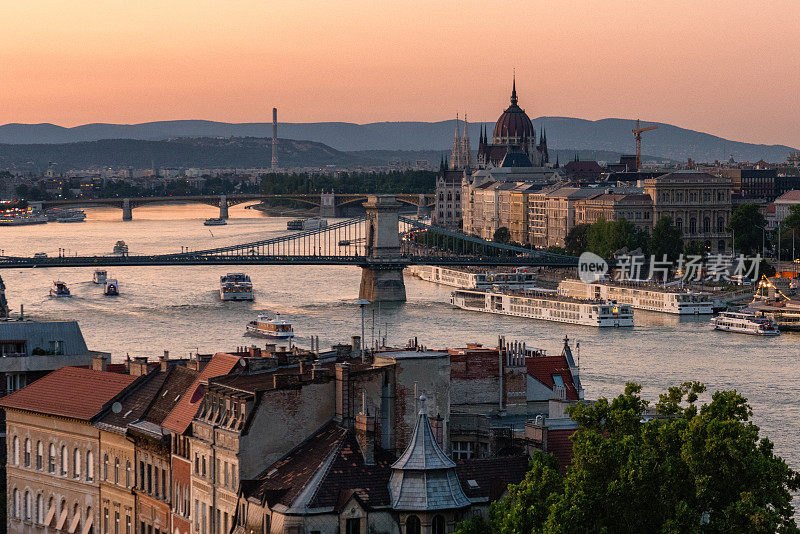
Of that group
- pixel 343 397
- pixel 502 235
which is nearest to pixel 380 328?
pixel 343 397

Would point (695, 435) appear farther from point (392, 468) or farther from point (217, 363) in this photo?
point (217, 363)

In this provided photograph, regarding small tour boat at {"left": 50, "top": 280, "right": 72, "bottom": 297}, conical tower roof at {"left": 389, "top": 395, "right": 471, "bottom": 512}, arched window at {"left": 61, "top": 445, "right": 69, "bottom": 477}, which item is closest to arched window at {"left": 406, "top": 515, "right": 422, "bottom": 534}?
conical tower roof at {"left": 389, "top": 395, "right": 471, "bottom": 512}

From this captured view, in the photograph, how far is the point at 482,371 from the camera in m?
18.5

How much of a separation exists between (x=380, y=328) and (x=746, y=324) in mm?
9714

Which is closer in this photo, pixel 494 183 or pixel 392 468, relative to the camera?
pixel 392 468

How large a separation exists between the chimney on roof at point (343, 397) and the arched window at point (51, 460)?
485 cm

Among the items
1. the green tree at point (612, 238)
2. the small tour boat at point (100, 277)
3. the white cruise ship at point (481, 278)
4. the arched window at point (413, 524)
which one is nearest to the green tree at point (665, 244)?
the green tree at point (612, 238)

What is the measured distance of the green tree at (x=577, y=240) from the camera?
251 ft

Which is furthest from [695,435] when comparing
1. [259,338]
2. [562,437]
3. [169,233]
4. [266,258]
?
[169,233]

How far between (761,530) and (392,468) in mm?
2792

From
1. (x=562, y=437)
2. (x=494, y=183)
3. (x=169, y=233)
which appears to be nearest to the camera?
(x=562, y=437)

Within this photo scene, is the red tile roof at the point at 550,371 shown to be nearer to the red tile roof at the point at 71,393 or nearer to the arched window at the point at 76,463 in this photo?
the red tile roof at the point at 71,393

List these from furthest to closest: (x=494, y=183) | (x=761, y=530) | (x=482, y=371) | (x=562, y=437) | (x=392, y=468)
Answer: (x=494, y=183) < (x=482, y=371) < (x=562, y=437) < (x=392, y=468) < (x=761, y=530)

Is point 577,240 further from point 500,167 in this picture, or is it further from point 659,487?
point 659,487
